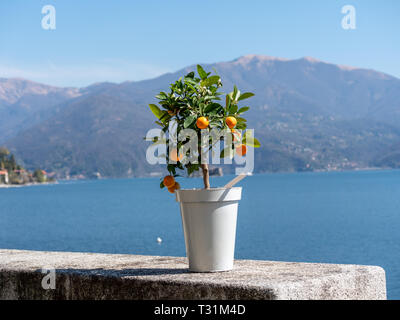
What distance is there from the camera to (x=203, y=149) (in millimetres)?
2660

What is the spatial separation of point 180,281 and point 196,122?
75cm

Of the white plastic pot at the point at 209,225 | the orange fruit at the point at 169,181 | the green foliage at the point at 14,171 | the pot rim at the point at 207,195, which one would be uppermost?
the orange fruit at the point at 169,181

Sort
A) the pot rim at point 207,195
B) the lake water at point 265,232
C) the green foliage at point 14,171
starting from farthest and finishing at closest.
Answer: the green foliage at point 14,171, the lake water at point 265,232, the pot rim at point 207,195

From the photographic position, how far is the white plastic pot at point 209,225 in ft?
8.22

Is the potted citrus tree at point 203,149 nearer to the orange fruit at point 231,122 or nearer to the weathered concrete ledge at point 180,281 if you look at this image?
the orange fruit at point 231,122

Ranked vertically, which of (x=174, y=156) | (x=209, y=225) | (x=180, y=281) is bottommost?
(x=180, y=281)

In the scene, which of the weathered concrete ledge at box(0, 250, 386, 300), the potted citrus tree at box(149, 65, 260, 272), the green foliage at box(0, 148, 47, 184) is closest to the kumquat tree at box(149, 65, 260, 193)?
the potted citrus tree at box(149, 65, 260, 272)

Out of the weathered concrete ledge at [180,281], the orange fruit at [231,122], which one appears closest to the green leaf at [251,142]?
the orange fruit at [231,122]

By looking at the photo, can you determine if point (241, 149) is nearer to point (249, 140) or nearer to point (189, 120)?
point (249, 140)

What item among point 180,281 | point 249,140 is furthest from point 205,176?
point 180,281

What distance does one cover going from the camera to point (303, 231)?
141 ft
